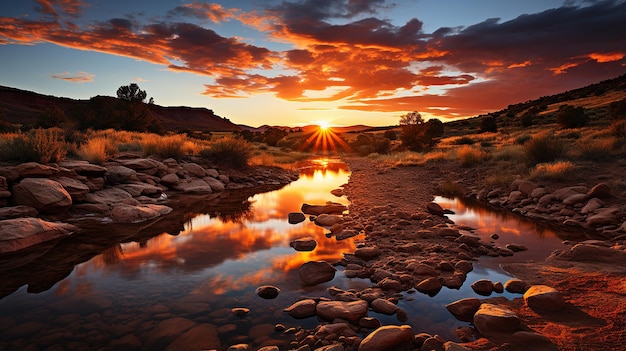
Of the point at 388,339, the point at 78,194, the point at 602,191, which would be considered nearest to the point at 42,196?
the point at 78,194

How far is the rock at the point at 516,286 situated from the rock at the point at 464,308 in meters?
0.88

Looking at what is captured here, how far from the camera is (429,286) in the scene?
479cm

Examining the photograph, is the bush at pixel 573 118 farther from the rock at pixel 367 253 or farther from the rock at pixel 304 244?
the rock at pixel 304 244

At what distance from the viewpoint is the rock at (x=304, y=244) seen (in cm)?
691

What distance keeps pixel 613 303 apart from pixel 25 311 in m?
7.29

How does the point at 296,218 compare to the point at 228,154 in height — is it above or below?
below

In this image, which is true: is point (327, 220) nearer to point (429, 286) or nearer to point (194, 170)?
point (429, 286)

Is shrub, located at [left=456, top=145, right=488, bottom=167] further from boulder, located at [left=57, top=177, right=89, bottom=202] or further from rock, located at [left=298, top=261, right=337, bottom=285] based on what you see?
boulder, located at [left=57, top=177, right=89, bottom=202]

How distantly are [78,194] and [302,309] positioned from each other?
27.0 ft

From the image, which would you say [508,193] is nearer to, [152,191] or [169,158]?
[152,191]

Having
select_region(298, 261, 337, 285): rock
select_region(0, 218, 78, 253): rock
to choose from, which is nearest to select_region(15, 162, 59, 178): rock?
select_region(0, 218, 78, 253): rock

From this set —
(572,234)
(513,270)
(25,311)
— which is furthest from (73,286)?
(572,234)

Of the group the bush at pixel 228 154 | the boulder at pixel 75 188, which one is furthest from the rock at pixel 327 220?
the bush at pixel 228 154

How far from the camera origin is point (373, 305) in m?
4.36
